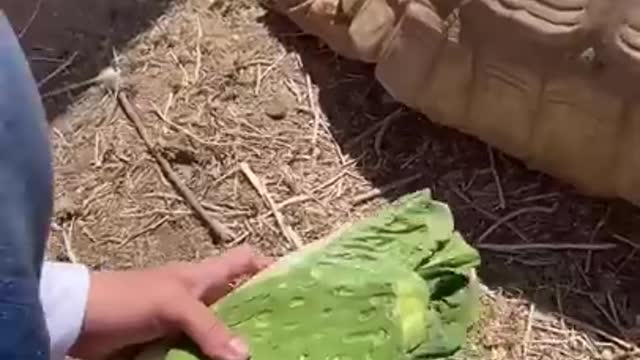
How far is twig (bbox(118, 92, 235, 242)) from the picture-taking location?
196cm

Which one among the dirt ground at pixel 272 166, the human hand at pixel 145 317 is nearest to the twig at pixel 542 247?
the dirt ground at pixel 272 166

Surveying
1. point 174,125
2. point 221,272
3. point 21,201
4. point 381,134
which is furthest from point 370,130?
point 21,201

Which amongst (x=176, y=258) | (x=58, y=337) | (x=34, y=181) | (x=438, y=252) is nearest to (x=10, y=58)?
(x=34, y=181)

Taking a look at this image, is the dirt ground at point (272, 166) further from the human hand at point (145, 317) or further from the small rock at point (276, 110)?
the human hand at point (145, 317)

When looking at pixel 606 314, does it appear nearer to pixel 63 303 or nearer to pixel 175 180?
pixel 175 180

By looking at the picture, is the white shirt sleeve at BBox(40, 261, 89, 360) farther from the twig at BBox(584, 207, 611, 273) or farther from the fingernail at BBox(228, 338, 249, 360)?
the twig at BBox(584, 207, 611, 273)

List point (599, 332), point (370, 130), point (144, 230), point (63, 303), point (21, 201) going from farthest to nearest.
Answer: point (370, 130)
point (144, 230)
point (599, 332)
point (63, 303)
point (21, 201)

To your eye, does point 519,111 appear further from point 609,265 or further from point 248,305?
point 248,305

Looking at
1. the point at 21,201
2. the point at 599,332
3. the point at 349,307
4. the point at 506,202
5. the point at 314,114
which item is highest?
the point at 21,201

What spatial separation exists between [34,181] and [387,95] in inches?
47.0

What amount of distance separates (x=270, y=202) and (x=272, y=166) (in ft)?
0.22

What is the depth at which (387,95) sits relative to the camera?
2.09 metres

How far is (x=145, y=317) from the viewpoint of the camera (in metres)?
1.25

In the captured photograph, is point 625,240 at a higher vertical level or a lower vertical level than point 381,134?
lower
